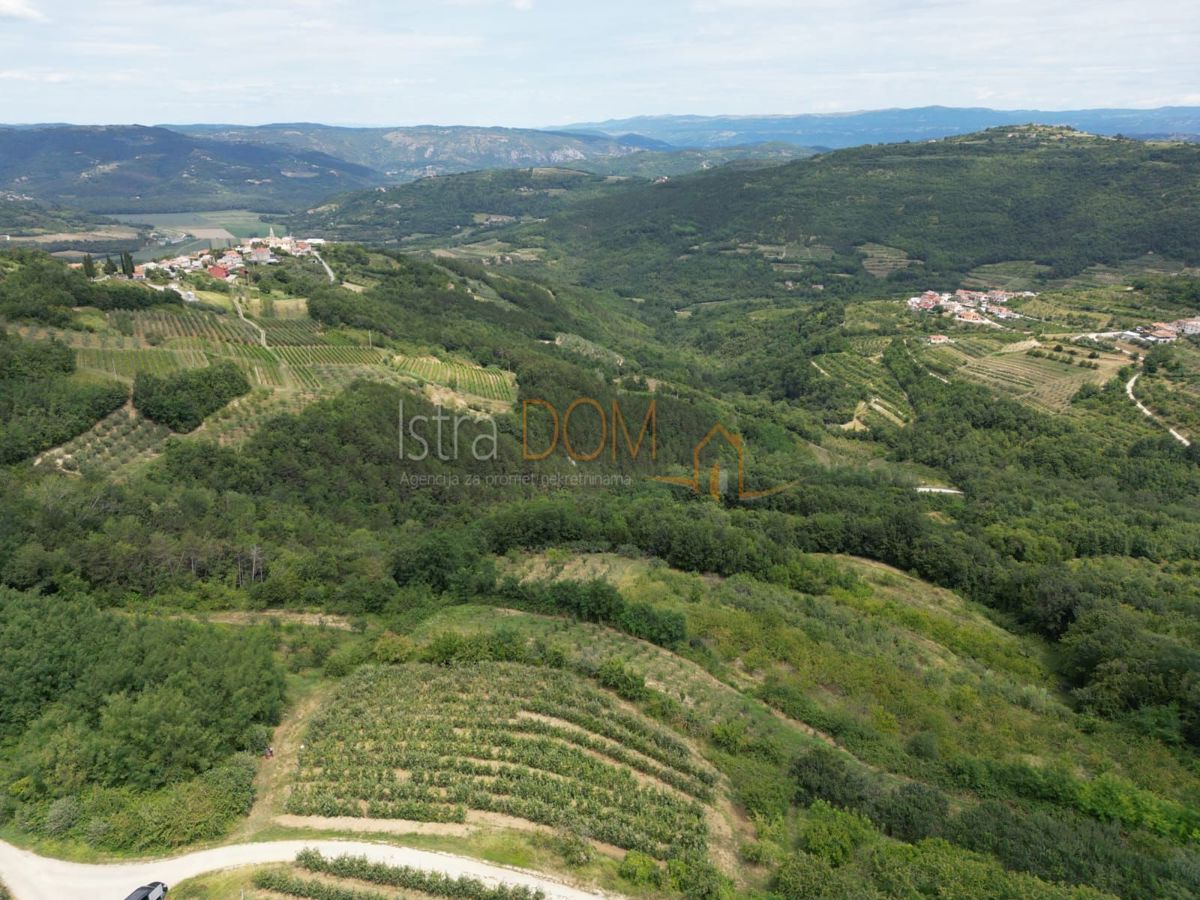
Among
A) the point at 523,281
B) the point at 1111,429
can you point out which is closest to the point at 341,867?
the point at 1111,429

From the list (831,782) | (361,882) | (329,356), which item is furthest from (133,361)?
(831,782)

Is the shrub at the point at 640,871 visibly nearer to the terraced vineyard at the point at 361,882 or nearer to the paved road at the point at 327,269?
the terraced vineyard at the point at 361,882

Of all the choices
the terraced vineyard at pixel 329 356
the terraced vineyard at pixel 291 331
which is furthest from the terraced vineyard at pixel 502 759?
the terraced vineyard at pixel 291 331

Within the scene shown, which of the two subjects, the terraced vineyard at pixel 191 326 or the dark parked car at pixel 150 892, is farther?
the terraced vineyard at pixel 191 326

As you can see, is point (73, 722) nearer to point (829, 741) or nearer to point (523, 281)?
point (829, 741)

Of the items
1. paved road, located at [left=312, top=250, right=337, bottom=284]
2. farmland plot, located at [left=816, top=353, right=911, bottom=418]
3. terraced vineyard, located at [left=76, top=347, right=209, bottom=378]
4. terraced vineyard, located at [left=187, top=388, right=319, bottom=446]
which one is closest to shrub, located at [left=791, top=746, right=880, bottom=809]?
terraced vineyard, located at [left=187, top=388, right=319, bottom=446]

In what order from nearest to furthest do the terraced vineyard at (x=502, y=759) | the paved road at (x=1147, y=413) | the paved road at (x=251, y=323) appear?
1. the terraced vineyard at (x=502, y=759)
2. the paved road at (x=251, y=323)
3. the paved road at (x=1147, y=413)
